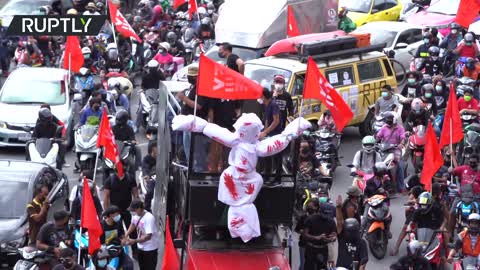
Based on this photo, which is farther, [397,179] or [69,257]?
[397,179]

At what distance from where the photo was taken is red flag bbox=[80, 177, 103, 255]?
59.6ft

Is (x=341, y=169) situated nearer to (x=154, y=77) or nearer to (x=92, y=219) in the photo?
(x=154, y=77)

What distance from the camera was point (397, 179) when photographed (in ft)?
80.7

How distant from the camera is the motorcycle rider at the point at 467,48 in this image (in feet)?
102

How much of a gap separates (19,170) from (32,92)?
612 cm

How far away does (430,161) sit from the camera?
70.2 ft

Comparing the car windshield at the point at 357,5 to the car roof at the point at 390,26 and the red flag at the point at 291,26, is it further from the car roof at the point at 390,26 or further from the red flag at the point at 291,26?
the red flag at the point at 291,26

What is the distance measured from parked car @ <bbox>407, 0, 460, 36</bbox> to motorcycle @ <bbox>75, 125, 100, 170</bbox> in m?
11.8

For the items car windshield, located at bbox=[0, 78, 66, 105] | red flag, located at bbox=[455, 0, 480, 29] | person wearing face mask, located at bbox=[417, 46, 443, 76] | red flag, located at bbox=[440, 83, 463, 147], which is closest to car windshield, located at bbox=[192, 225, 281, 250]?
red flag, located at bbox=[440, 83, 463, 147]

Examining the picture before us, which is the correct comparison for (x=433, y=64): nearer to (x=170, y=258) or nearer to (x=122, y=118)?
(x=122, y=118)

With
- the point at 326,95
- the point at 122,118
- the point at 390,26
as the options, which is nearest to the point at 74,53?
the point at 122,118

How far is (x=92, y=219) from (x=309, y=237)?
9.76 ft

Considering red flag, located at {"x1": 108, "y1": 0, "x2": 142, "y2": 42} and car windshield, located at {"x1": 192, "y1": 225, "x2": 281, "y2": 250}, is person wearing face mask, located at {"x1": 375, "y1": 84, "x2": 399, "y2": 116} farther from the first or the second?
car windshield, located at {"x1": 192, "y1": 225, "x2": 281, "y2": 250}

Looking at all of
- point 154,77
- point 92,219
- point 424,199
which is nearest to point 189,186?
point 92,219
